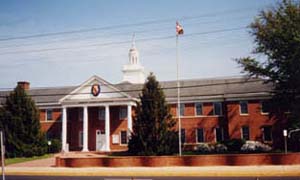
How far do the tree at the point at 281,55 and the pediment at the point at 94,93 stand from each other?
54.9 ft

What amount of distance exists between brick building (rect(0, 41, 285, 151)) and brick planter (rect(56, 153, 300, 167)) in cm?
1449

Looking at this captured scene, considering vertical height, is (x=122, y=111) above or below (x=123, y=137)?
above

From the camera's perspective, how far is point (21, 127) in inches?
1746

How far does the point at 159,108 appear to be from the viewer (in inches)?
1437

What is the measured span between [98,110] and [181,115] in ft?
36.3

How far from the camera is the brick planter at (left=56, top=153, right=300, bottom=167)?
29097mm

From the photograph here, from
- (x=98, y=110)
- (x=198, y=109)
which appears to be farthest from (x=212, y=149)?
(x=98, y=110)

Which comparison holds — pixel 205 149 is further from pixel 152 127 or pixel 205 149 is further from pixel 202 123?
pixel 202 123

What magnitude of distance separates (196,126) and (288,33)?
18.2 metres

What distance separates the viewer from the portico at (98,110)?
49562mm

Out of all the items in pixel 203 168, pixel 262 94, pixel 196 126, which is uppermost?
pixel 262 94

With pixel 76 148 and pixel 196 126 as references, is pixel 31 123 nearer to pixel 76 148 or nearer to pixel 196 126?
pixel 76 148

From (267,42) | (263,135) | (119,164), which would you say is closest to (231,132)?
(263,135)

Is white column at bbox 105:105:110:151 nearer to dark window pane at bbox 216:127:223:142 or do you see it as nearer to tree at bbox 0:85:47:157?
tree at bbox 0:85:47:157
